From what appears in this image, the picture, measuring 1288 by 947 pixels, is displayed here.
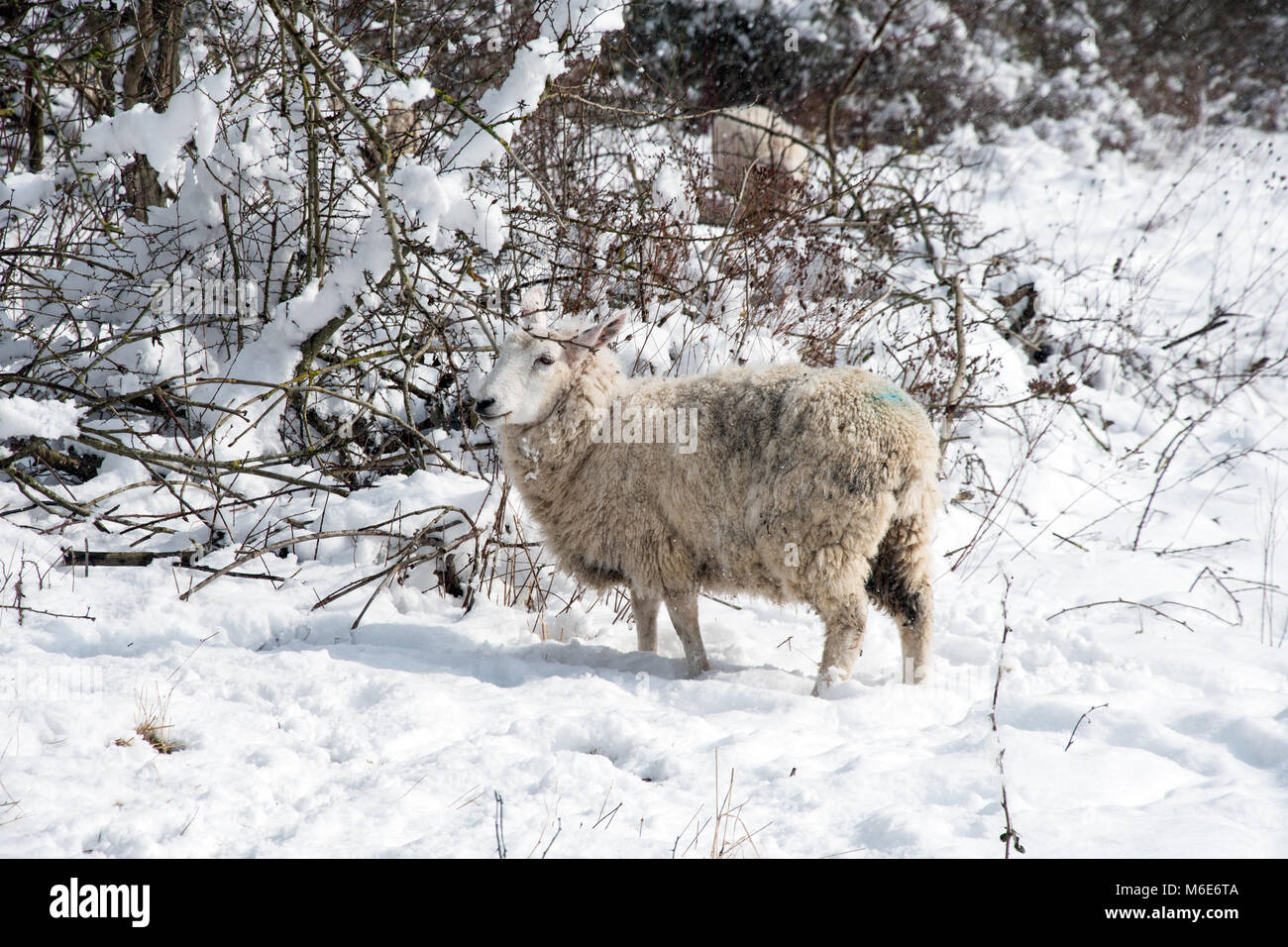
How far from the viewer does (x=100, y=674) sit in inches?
125

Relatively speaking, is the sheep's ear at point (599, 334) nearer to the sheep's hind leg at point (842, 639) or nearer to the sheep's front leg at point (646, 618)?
the sheep's front leg at point (646, 618)

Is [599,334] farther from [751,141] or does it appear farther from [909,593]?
[751,141]

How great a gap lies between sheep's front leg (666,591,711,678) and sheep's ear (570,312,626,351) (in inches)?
46.6

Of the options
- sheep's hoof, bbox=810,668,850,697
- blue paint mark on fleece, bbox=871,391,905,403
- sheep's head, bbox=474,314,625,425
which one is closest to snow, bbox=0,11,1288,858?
sheep's hoof, bbox=810,668,850,697

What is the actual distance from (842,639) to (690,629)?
651 mm

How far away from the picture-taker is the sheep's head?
399 centimetres

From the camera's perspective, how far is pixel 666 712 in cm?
330

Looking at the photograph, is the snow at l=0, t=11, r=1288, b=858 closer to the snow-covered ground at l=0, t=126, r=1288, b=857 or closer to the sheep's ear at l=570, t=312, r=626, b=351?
the snow-covered ground at l=0, t=126, r=1288, b=857

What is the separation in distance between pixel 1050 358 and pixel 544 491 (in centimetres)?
540

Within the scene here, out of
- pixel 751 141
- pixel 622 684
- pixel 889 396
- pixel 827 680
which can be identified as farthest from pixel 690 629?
pixel 751 141

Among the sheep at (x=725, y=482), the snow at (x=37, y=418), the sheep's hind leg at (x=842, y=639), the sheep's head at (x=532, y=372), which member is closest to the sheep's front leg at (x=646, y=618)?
the sheep at (x=725, y=482)

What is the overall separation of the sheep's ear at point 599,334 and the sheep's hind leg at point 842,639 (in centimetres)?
153
